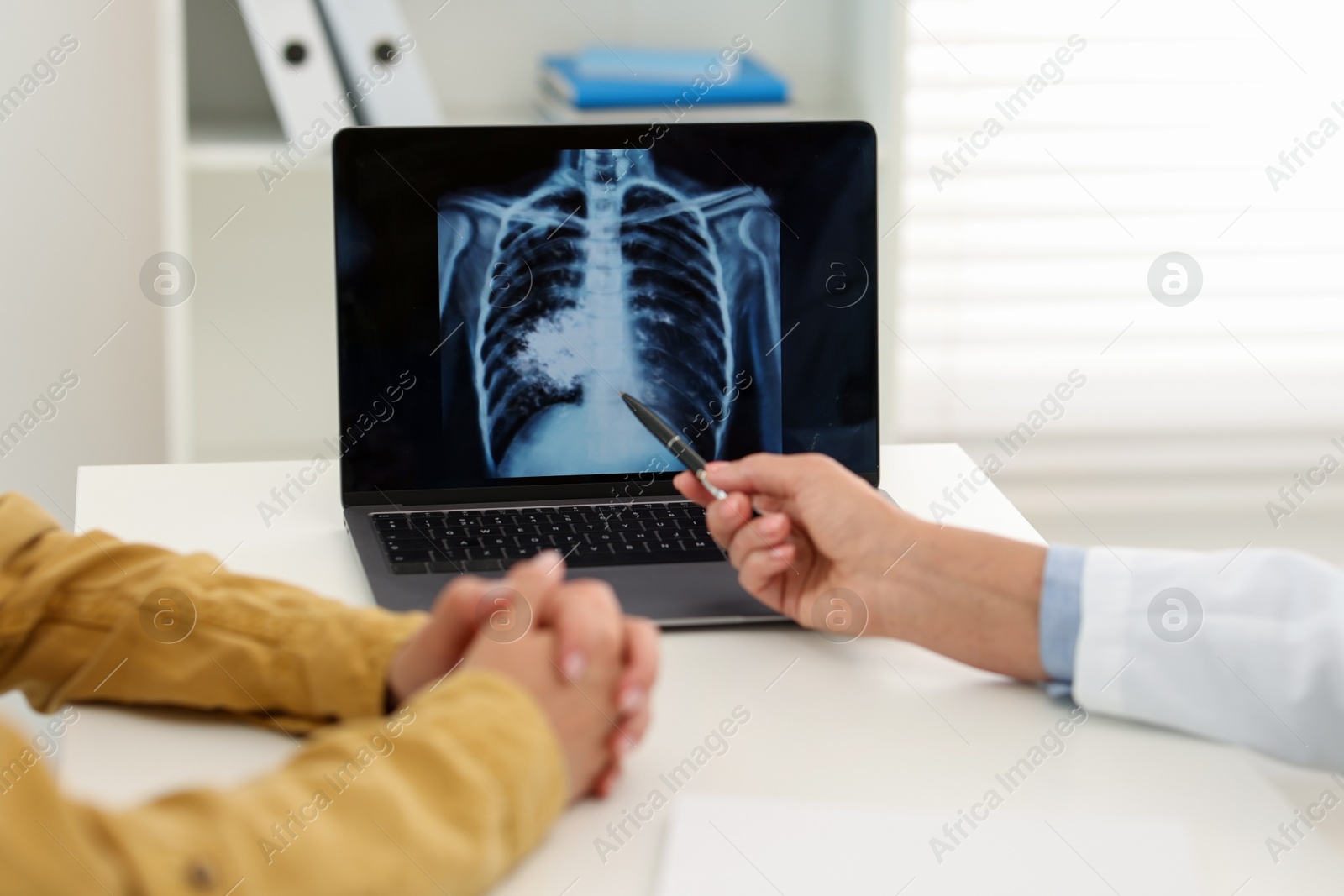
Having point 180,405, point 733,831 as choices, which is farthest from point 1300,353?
point 733,831

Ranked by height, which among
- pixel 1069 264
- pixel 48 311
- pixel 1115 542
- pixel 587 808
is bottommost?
pixel 1115 542

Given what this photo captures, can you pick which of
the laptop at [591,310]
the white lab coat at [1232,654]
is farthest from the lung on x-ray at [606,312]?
the white lab coat at [1232,654]

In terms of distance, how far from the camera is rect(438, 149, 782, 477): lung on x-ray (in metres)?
1.07

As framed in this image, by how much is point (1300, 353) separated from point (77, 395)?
6.27 feet

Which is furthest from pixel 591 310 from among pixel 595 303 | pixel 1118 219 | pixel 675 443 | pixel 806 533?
pixel 1118 219

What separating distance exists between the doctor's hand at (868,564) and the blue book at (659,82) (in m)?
0.93

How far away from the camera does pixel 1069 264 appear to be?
2.09 metres

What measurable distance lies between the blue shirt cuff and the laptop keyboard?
10.3 inches

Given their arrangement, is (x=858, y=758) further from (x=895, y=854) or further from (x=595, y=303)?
(x=595, y=303)

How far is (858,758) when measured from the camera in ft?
2.33

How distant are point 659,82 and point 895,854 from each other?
1326 millimetres

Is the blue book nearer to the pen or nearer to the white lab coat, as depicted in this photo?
the pen

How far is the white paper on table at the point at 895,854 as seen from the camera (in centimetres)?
59

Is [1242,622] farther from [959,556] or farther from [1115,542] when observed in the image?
[1115,542]
